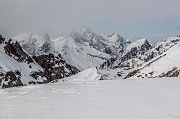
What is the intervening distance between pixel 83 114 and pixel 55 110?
5.48ft

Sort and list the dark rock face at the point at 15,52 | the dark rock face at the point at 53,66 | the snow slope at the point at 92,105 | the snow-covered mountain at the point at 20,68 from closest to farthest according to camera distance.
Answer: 1. the snow slope at the point at 92,105
2. the snow-covered mountain at the point at 20,68
3. the dark rock face at the point at 15,52
4. the dark rock face at the point at 53,66

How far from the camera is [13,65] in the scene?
127500 millimetres

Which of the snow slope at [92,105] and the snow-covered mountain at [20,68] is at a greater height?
the snow-covered mountain at [20,68]

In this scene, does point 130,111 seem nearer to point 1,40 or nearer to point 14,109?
point 14,109

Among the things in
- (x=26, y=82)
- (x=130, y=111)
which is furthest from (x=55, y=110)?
(x=26, y=82)

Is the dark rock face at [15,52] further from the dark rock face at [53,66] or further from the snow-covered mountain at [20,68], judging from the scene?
the dark rock face at [53,66]

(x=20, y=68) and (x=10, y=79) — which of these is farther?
(x=20, y=68)

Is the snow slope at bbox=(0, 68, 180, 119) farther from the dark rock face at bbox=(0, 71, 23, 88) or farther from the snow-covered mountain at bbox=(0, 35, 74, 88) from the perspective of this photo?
the dark rock face at bbox=(0, 71, 23, 88)

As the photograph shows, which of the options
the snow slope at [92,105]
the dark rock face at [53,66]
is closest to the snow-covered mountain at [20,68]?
the dark rock face at [53,66]

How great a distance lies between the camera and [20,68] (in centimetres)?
13100

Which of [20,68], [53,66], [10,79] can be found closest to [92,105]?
[10,79]

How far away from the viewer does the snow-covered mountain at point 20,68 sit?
114m

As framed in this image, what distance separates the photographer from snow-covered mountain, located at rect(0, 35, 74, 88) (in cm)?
11378

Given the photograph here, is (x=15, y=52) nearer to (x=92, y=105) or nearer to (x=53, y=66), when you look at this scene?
(x=53, y=66)
